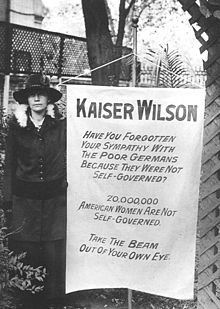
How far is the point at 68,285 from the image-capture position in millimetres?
4289

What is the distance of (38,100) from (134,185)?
0.93m

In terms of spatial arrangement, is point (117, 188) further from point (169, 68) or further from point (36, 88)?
point (169, 68)

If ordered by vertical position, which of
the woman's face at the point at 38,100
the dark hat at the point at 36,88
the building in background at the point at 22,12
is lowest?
the woman's face at the point at 38,100

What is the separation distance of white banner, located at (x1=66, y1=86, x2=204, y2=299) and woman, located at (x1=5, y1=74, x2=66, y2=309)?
9.5 inches

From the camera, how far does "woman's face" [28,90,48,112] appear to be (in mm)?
4270

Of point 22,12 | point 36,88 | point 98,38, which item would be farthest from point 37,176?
point 22,12

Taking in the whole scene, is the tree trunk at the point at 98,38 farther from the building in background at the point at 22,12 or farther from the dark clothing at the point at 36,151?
the building in background at the point at 22,12

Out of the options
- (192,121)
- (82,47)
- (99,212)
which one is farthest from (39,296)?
(82,47)

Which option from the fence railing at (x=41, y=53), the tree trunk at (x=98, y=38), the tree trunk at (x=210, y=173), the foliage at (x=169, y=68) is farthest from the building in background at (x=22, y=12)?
the tree trunk at (x=210, y=173)

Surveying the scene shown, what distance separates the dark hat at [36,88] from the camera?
14.0 ft

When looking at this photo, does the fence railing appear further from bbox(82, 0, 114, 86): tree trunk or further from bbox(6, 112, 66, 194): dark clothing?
bbox(6, 112, 66, 194): dark clothing

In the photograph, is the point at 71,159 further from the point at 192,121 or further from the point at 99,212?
the point at 192,121

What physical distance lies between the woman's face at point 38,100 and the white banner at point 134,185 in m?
0.26

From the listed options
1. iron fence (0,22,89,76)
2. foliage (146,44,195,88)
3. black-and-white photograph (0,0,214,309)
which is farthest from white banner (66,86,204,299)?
iron fence (0,22,89,76)
